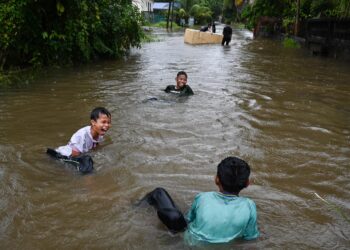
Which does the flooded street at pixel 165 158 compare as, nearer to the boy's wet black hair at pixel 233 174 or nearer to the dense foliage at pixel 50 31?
the boy's wet black hair at pixel 233 174

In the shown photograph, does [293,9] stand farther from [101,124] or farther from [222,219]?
[222,219]

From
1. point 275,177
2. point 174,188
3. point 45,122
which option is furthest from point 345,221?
point 45,122

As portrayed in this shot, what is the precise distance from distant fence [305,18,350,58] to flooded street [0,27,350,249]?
6247 millimetres

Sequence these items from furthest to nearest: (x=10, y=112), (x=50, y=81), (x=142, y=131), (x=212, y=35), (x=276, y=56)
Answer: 1. (x=212, y=35)
2. (x=276, y=56)
3. (x=50, y=81)
4. (x=10, y=112)
5. (x=142, y=131)

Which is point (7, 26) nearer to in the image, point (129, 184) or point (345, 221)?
point (129, 184)

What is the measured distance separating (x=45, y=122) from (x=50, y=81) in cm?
390

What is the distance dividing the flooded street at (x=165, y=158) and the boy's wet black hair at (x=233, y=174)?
1.73 feet

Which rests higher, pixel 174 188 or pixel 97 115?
pixel 97 115

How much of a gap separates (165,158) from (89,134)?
1025 millimetres

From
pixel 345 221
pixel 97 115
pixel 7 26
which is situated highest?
pixel 7 26

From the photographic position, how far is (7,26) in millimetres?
11125

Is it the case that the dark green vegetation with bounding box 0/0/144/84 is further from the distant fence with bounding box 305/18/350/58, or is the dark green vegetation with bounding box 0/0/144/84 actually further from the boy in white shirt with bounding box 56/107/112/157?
the distant fence with bounding box 305/18/350/58

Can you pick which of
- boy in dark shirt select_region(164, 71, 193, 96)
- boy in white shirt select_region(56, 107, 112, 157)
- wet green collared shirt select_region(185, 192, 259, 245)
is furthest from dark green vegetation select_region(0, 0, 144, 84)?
wet green collared shirt select_region(185, 192, 259, 245)

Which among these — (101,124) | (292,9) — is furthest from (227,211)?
(292,9)
